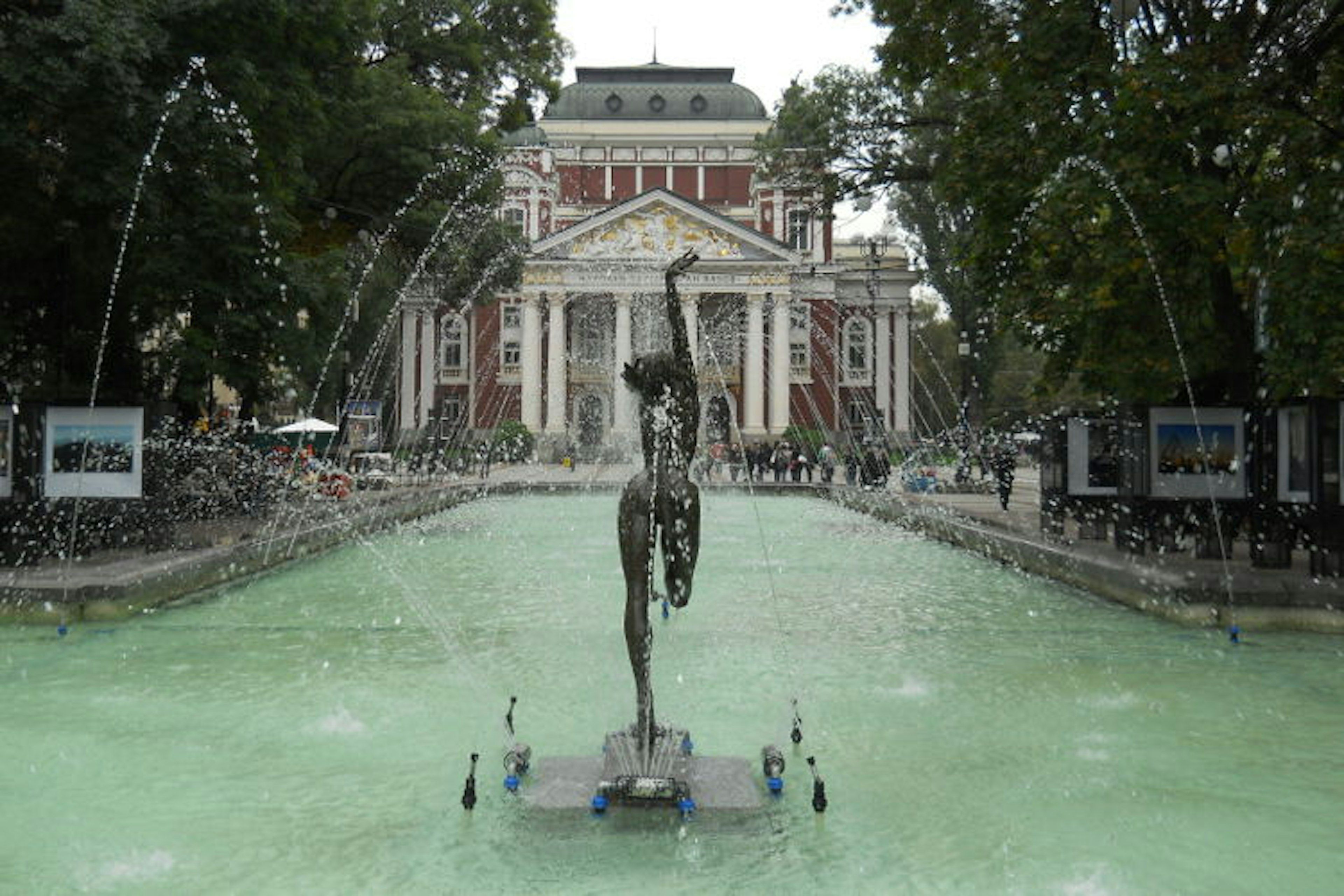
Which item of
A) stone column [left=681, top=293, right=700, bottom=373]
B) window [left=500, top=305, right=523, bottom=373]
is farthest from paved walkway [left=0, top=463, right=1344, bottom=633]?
window [left=500, top=305, right=523, bottom=373]

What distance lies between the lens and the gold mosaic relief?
60.5m

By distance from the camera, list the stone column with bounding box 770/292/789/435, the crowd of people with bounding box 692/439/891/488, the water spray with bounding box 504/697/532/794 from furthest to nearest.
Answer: the stone column with bounding box 770/292/789/435, the crowd of people with bounding box 692/439/891/488, the water spray with bounding box 504/697/532/794

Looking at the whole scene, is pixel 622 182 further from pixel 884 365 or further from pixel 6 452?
pixel 6 452

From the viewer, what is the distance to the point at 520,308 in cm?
6462

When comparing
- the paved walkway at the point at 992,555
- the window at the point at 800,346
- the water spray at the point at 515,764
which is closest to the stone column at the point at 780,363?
the window at the point at 800,346

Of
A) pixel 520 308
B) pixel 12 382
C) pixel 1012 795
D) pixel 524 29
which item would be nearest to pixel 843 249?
pixel 520 308

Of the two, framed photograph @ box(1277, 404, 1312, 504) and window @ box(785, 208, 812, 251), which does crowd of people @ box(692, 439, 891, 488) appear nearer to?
window @ box(785, 208, 812, 251)

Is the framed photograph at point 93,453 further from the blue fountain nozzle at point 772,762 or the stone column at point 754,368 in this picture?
the stone column at point 754,368

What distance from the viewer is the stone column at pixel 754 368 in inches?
2405

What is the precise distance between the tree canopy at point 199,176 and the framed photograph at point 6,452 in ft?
2.45

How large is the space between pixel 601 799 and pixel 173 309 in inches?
615

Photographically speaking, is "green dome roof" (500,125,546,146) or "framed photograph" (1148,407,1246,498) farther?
"green dome roof" (500,125,546,146)

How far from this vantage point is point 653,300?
61562 mm

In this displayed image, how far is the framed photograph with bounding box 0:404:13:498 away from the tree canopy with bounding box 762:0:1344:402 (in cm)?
1162
